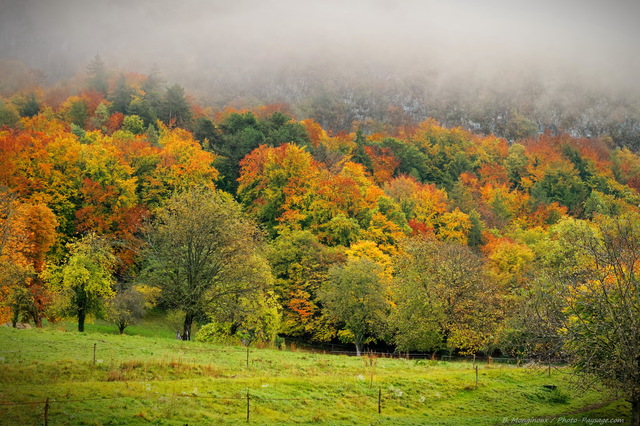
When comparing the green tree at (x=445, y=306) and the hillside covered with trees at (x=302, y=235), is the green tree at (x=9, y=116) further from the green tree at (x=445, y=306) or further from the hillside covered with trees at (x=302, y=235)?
the green tree at (x=445, y=306)

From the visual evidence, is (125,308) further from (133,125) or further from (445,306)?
(133,125)

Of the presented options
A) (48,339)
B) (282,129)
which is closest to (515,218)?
(282,129)

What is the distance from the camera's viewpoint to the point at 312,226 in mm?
68500

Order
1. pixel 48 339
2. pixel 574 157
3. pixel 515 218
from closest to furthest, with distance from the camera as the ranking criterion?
pixel 48 339, pixel 515 218, pixel 574 157

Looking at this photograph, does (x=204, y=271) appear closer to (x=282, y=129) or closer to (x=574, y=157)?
(x=282, y=129)

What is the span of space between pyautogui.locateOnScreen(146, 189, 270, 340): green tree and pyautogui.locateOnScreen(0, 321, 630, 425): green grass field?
6.15 meters

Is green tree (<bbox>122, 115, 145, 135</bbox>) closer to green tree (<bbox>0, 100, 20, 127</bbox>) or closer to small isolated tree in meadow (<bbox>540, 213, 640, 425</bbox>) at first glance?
green tree (<bbox>0, 100, 20, 127</bbox>)

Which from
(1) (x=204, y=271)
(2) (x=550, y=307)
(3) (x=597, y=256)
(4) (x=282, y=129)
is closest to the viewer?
(3) (x=597, y=256)

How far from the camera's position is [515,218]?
104688 millimetres

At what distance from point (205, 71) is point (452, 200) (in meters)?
134

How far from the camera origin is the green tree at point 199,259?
132 ft

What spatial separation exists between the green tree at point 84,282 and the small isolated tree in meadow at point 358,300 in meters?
22.5

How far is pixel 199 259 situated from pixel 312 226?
29150 millimetres

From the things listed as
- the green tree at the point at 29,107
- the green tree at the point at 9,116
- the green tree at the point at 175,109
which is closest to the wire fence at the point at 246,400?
the green tree at the point at 175,109
